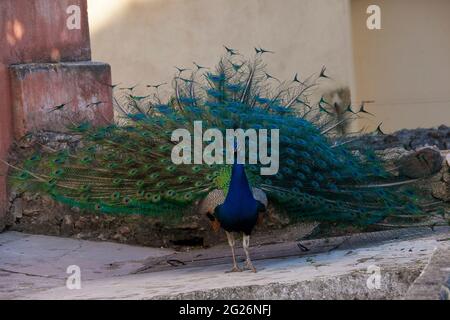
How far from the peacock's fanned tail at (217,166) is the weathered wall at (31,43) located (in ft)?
3.55

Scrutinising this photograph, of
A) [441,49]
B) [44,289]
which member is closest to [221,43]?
[441,49]

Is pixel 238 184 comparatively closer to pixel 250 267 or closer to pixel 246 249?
pixel 246 249

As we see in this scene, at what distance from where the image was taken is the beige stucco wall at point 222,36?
44.7 ft

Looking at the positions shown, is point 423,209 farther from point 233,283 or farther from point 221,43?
point 221,43

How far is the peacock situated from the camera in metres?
8.06

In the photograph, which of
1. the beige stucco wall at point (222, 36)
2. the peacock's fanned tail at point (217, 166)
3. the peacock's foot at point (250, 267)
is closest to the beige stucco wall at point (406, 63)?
the beige stucco wall at point (222, 36)

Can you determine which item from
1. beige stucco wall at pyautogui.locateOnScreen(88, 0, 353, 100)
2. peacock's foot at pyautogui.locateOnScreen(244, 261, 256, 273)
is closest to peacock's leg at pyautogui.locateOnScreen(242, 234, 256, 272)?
peacock's foot at pyautogui.locateOnScreen(244, 261, 256, 273)

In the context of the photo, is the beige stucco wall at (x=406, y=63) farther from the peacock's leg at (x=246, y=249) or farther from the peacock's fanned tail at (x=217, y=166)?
the peacock's leg at (x=246, y=249)

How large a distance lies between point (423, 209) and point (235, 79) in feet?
5.80

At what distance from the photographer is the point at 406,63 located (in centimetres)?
1402

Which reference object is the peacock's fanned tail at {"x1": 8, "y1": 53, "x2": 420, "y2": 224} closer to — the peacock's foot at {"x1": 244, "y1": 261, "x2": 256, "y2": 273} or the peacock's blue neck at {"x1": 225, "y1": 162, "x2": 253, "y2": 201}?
the peacock's blue neck at {"x1": 225, "y1": 162, "x2": 253, "y2": 201}

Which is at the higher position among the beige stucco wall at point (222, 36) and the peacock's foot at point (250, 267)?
the beige stucco wall at point (222, 36)

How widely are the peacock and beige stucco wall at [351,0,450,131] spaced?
5260 mm

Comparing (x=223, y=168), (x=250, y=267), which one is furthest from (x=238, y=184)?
(x=250, y=267)
